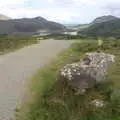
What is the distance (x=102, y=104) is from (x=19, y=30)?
117748 mm

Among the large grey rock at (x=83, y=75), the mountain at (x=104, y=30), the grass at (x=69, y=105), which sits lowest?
the mountain at (x=104, y=30)

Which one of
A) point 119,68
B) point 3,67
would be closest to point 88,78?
point 119,68

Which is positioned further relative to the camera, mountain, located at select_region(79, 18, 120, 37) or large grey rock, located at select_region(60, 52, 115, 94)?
mountain, located at select_region(79, 18, 120, 37)

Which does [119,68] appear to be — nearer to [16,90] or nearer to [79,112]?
[16,90]

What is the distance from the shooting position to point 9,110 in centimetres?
962

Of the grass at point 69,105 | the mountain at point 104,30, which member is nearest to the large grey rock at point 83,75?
the grass at point 69,105

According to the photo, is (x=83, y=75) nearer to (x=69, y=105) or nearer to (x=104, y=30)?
(x=69, y=105)

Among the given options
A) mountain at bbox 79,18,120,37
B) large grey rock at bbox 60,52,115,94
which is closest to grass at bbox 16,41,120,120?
large grey rock at bbox 60,52,115,94

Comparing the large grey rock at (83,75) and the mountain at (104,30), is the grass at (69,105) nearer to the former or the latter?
the large grey rock at (83,75)

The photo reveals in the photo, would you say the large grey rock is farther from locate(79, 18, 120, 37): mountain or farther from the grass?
locate(79, 18, 120, 37): mountain

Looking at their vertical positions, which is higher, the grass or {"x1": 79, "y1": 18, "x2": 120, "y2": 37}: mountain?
the grass

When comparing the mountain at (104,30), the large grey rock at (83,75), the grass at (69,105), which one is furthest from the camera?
the mountain at (104,30)

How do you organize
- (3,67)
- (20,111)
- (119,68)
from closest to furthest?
1. (20,111)
2. (119,68)
3. (3,67)

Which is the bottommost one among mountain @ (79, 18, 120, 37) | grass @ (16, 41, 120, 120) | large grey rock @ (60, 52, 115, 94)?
mountain @ (79, 18, 120, 37)
